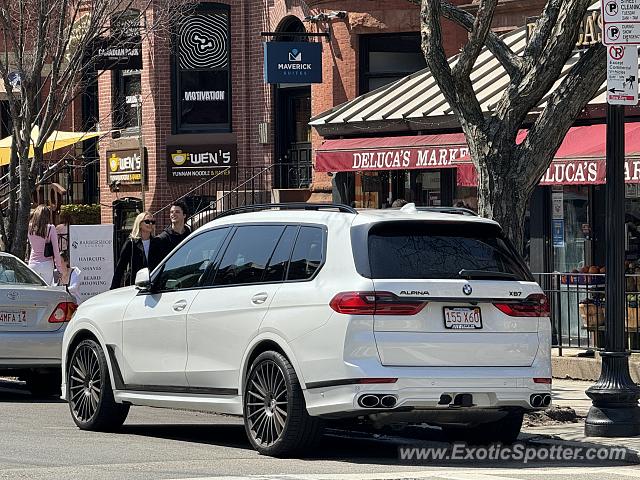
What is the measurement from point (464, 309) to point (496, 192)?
106 inches

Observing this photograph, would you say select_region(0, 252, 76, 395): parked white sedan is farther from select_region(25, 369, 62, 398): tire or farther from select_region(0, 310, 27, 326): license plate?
select_region(25, 369, 62, 398): tire

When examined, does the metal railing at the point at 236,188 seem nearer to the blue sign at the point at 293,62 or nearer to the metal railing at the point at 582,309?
the blue sign at the point at 293,62

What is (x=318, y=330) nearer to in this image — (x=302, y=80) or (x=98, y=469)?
(x=98, y=469)

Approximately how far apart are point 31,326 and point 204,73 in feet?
48.5

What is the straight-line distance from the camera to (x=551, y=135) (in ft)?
40.8

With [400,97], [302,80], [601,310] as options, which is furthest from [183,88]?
[601,310]

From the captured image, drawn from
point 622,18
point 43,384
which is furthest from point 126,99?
point 622,18

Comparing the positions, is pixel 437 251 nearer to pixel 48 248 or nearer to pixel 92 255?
pixel 48 248

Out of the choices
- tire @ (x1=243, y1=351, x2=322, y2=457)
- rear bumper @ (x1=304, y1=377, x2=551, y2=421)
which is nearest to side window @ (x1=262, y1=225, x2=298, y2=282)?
tire @ (x1=243, y1=351, x2=322, y2=457)

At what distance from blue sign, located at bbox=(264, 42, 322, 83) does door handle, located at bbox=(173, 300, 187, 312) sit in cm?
1356

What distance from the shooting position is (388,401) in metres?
9.73

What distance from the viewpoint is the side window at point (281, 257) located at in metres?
10.6

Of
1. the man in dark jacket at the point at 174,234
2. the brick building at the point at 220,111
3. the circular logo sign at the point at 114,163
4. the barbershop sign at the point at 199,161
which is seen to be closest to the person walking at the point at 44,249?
the man in dark jacket at the point at 174,234

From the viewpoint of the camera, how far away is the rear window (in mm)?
10047
